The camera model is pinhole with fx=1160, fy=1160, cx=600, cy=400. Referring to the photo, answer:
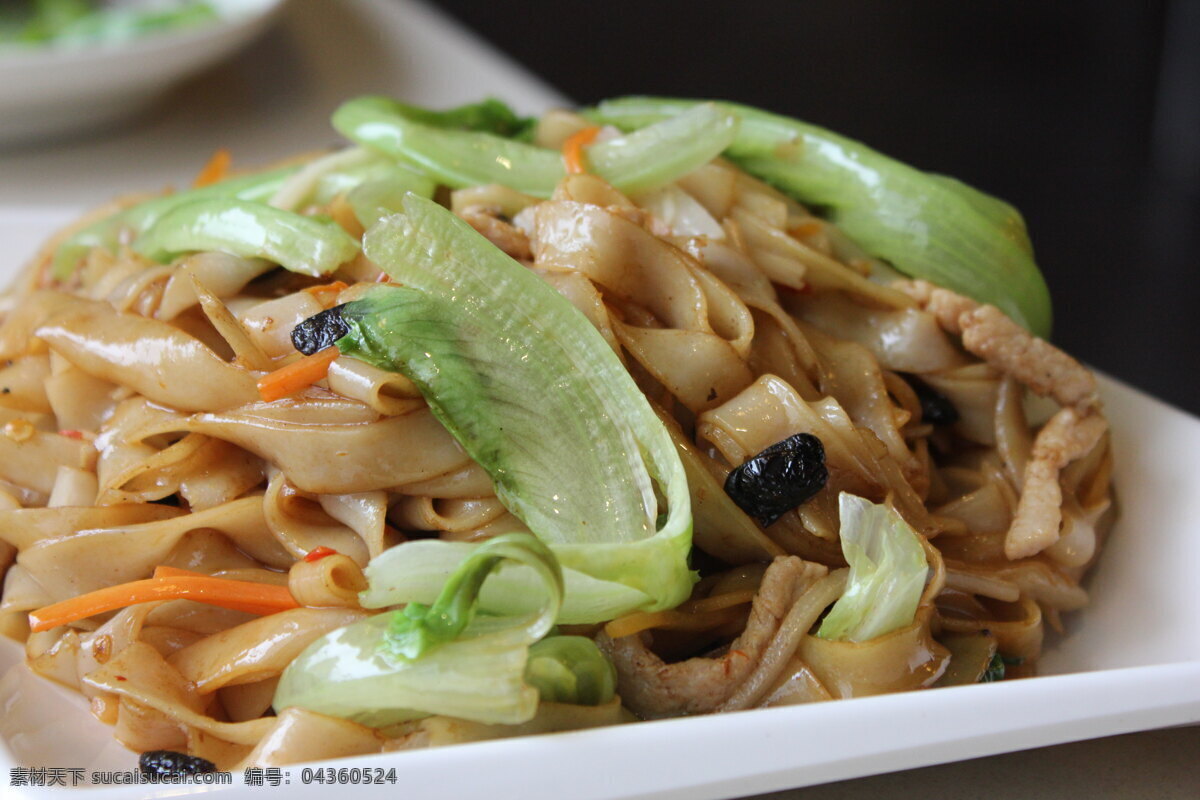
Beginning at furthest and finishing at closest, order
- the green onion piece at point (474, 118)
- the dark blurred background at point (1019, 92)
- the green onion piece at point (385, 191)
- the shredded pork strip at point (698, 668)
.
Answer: the dark blurred background at point (1019, 92) → the green onion piece at point (474, 118) → the green onion piece at point (385, 191) → the shredded pork strip at point (698, 668)

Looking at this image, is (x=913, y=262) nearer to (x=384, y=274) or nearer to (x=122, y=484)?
(x=384, y=274)

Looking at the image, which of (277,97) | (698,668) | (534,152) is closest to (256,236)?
(534,152)

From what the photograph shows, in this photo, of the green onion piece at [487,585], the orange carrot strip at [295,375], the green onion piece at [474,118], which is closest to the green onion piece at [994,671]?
the green onion piece at [487,585]

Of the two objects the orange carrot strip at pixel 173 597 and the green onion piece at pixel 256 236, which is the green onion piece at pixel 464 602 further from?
the green onion piece at pixel 256 236

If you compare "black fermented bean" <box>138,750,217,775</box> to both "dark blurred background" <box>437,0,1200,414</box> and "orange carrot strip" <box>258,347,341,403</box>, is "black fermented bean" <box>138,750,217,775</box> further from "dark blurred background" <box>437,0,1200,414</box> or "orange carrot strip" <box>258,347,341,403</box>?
"dark blurred background" <box>437,0,1200,414</box>

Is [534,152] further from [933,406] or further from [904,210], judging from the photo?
[933,406]

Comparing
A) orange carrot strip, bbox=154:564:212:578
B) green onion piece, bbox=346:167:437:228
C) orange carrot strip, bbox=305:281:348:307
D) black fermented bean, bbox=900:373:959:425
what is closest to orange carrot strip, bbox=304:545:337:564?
orange carrot strip, bbox=154:564:212:578
